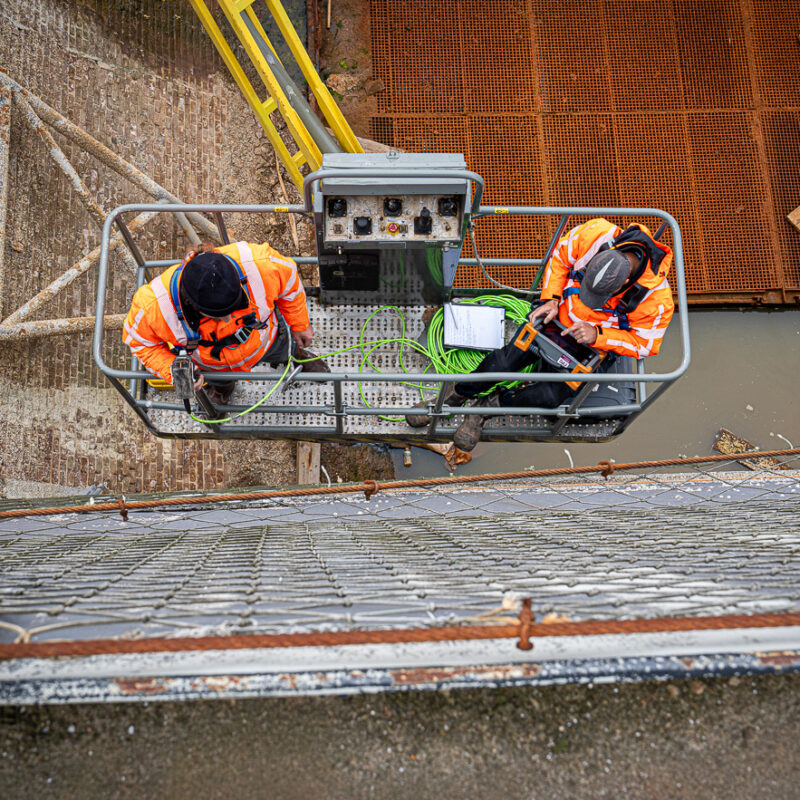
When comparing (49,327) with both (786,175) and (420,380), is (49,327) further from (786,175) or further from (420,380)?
(786,175)

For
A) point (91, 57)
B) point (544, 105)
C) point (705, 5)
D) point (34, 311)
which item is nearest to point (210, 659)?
point (34, 311)

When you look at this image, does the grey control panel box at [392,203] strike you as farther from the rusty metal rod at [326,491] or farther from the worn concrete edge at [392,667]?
the worn concrete edge at [392,667]

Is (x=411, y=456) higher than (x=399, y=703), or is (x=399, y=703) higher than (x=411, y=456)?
(x=411, y=456)

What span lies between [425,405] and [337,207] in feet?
5.94

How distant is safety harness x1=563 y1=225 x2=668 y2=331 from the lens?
3.92 metres

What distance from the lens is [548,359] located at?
4539 mm

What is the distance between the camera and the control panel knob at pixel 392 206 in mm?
4098

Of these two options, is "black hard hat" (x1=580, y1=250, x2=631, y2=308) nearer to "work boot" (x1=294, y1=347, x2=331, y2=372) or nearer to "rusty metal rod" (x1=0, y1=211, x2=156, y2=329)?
"work boot" (x1=294, y1=347, x2=331, y2=372)

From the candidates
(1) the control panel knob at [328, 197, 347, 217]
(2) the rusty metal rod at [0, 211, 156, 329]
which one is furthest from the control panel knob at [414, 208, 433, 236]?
(2) the rusty metal rod at [0, 211, 156, 329]

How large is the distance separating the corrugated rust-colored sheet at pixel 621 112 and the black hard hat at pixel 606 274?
363 cm

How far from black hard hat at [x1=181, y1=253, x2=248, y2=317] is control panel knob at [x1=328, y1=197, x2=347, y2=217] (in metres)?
0.95

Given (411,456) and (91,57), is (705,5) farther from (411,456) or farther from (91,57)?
(91,57)

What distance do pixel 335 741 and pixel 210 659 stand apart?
72cm

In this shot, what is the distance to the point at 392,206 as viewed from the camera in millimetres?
4098
